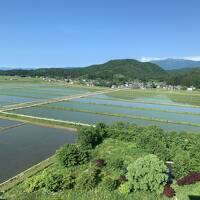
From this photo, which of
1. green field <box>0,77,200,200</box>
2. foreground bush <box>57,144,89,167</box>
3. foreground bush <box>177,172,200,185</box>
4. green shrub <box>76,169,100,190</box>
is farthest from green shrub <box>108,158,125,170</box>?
foreground bush <box>177,172,200,185</box>

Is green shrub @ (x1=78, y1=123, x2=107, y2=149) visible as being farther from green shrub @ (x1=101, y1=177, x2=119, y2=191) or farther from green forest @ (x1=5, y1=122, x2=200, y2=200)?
green shrub @ (x1=101, y1=177, x2=119, y2=191)

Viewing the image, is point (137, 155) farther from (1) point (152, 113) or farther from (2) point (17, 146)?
(1) point (152, 113)

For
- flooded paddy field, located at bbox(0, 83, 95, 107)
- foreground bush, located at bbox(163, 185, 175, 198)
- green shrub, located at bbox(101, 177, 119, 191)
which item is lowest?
foreground bush, located at bbox(163, 185, 175, 198)

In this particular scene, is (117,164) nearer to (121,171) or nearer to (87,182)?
(121,171)

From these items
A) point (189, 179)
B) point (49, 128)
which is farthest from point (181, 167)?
point (49, 128)

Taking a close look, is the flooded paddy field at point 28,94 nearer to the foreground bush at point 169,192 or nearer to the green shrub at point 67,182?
the green shrub at point 67,182
